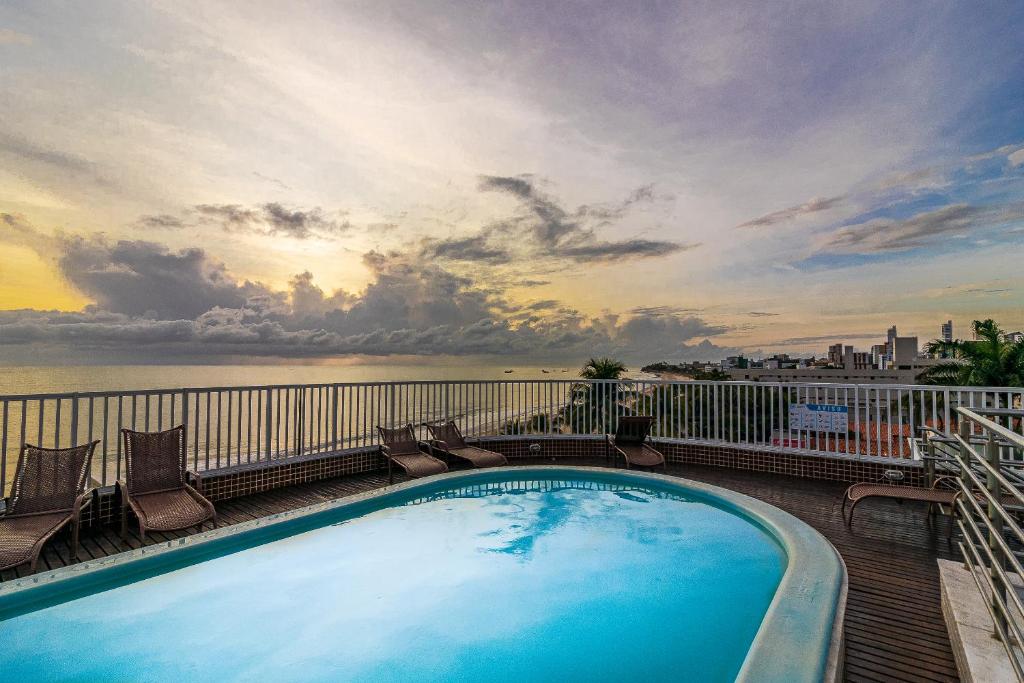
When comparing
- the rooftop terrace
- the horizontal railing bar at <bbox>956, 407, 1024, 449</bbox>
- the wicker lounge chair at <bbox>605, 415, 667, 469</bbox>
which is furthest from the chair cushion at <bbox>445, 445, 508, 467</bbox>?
the horizontal railing bar at <bbox>956, 407, 1024, 449</bbox>

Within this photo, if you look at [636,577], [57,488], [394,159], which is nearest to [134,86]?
[394,159]

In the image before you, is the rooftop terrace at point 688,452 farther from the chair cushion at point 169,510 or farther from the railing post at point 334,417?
the chair cushion at point 169,510

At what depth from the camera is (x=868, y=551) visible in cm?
418

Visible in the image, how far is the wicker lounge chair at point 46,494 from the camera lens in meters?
3.95

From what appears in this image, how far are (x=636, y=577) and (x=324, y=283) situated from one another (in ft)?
42.1

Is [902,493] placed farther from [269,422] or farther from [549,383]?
[269,422]

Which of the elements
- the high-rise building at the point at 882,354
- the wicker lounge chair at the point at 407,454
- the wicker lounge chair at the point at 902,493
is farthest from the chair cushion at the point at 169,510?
the high-rise building at the point at 882,354

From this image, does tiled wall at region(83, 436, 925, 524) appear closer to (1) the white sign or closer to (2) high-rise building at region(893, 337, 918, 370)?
(1) the white sign

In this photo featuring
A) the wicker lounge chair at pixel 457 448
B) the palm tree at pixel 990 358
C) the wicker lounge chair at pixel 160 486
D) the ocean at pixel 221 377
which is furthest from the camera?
the ocean at pixel 221 377

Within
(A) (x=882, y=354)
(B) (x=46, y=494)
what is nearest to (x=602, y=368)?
(B) (x=46, y=494)

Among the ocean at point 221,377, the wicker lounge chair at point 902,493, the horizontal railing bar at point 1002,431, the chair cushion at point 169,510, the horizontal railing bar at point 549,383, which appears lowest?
the ocean at point 221,377

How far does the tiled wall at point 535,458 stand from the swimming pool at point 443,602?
1.31 m

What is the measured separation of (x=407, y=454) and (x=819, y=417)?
19.7 ft

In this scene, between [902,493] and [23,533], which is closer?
[23,533]
